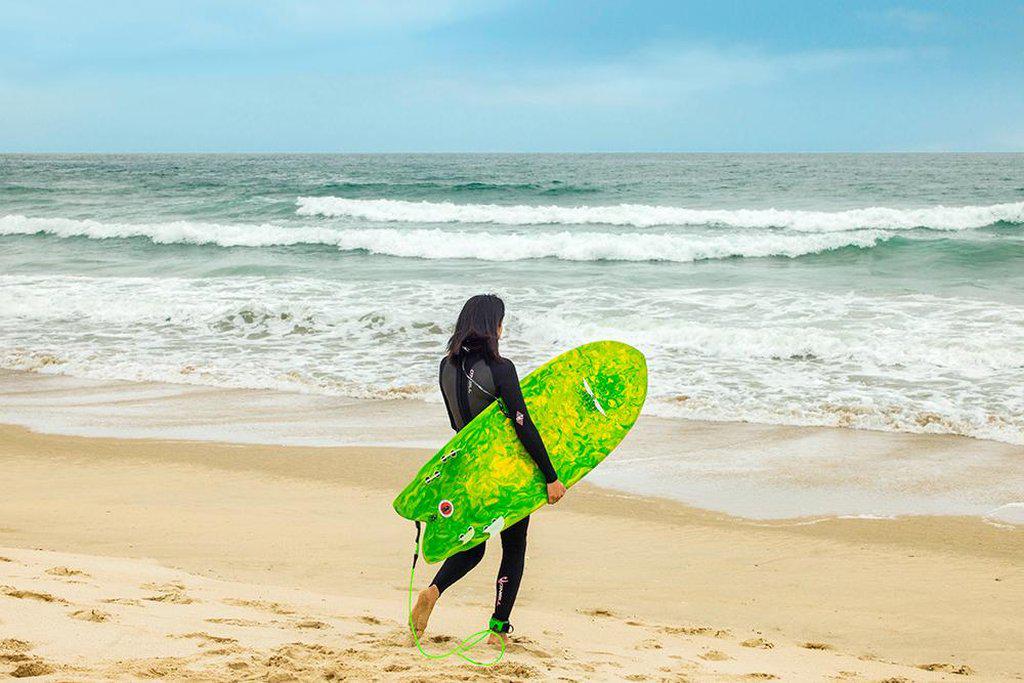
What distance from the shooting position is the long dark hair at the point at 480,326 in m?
3.21

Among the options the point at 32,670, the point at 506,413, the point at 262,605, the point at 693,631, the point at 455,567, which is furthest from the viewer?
the point at 693,631

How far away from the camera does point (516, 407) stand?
3221 mm

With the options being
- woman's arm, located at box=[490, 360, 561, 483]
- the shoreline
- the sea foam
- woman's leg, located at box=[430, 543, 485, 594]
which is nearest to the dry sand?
woman's leg, located at box=[430, 543, 485, 594]

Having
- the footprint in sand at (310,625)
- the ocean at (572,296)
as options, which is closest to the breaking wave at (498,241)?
the ocean at (572,296)

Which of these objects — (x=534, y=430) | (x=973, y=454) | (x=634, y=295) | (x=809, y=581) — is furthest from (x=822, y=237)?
(x=534, y=430)

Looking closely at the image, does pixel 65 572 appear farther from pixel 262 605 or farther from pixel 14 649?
pixel 14 649

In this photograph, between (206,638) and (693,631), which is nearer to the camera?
(206,638)

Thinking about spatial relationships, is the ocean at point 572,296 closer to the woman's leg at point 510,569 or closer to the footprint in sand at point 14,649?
the woman's leg at point 510,569

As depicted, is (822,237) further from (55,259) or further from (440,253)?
(55,259)

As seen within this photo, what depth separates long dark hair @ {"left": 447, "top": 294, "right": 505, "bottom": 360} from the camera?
127 inches

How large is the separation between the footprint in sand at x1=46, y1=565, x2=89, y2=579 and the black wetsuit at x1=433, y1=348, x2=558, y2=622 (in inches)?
69.8

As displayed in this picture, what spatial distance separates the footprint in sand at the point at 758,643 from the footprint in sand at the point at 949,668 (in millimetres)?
616

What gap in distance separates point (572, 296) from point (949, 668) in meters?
11.1

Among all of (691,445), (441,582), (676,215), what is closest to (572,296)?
(691,445)
